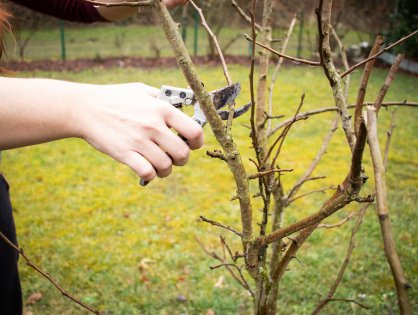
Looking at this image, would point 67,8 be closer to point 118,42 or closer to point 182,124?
point 182,124

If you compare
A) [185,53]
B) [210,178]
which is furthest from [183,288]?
[185,53]

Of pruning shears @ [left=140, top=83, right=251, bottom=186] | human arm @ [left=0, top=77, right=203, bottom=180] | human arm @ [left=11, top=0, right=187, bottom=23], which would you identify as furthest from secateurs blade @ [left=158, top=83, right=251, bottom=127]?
human arm @ [left=11, top=0, right=187, bottom=23]

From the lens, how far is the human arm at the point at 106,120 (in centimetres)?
92

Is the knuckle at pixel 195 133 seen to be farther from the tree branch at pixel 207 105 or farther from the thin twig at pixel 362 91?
the thin twig at pixel 362 91

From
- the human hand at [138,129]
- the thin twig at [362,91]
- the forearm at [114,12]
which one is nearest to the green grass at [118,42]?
the forearm at [114,12]

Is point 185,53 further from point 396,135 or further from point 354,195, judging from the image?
point 396,135

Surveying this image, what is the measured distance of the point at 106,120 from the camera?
3.04ft

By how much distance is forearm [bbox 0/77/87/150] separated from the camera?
A: 928 millimetres

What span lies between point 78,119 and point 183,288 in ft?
8.75

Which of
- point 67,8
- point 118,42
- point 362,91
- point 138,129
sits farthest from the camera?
point 118,42

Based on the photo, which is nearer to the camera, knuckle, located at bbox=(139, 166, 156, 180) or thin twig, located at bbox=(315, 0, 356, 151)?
knuckle, located at bbox=(139, 166, 156, 180)

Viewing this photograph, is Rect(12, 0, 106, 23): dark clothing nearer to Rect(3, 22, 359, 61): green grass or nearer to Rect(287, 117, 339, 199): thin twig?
Rect(287, 117, 339, 199): thin twig

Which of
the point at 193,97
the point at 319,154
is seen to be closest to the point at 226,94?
the point at 193,97

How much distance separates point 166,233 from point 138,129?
3232 mm
